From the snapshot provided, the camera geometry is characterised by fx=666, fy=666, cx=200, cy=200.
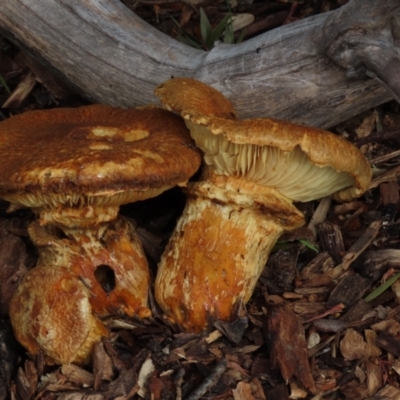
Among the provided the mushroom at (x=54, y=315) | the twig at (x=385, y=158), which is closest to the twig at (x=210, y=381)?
the mushroom at (x=54, y=315)

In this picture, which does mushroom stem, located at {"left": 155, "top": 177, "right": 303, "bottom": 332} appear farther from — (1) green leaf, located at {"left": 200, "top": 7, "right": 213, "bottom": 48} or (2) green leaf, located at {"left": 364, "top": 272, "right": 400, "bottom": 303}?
(1) green leaf, located at {"left": 200, "top": 7, "right": 213, "bottom": 48}

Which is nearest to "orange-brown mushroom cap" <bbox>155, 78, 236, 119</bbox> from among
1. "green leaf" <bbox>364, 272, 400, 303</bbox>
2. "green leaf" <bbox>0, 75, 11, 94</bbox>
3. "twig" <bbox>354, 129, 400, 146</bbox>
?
"twig" <bbox>354, 129, 400, 146</bbox>

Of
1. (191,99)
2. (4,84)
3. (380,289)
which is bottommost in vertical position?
(380,289)

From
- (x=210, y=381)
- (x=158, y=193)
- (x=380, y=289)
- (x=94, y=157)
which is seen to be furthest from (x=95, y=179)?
(x=380, y=289)

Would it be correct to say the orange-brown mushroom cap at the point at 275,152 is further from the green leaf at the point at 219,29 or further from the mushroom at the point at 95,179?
the green leaf at the point at 219,29

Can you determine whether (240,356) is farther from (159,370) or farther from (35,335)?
(35,335)

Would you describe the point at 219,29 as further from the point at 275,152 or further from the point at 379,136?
the point at 275,152
